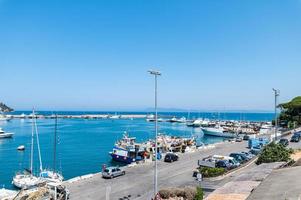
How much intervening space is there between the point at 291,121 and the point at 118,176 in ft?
190

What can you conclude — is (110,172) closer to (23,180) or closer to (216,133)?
(23,180)

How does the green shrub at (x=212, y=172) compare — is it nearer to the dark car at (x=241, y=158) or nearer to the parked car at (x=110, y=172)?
the parked car at (x=110, y=172)

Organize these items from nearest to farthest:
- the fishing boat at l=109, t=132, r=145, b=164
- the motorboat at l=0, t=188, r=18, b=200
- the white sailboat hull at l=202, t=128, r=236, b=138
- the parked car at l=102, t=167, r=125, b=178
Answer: the motorboat at l=0, t=188, r=18, b=200, the parked car at l=102, t=167, r=125, b=178, the fishing boat at l=109, t=132, r=145, b=164, the white sailboat hull at l=202, t=128, r=236, b=138

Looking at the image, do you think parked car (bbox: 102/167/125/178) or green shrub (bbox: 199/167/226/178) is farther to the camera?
parked car (bbox: 102/167/125/178)

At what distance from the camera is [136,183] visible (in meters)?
33.4

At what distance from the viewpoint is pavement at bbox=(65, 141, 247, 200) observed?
29219 millimetres

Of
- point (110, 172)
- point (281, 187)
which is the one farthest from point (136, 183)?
point (281, 187)

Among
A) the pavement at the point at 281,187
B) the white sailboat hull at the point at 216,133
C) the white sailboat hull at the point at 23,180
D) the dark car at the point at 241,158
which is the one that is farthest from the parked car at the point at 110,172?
the white sailboat hull at the point at 216,133

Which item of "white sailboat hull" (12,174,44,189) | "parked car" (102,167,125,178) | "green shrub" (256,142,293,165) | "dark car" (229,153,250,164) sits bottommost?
"white sailboat hull" (12,174,44,189)

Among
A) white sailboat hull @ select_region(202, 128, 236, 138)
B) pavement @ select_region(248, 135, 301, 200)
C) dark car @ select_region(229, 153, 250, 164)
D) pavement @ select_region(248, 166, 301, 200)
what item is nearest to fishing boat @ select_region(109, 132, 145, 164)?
dark car @ select_region(229, 153, 250, 164)

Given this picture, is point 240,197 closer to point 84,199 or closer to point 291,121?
point 84,199

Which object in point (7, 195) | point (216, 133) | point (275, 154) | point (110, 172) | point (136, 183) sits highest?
point (275, 154)

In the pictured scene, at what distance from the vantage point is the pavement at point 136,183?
29219 millimetres

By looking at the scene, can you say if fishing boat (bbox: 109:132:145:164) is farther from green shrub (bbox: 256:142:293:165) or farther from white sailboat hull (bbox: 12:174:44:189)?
green shrub (bbox: 256:142:293:165)
